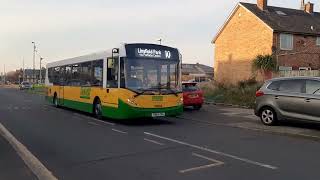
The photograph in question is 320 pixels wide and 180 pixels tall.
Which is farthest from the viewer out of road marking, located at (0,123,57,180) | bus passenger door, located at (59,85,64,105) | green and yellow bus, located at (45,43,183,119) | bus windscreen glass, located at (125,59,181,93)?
bus passenger door, located at (59,85,64,105)

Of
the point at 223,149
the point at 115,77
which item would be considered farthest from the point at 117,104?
the point at 223,149

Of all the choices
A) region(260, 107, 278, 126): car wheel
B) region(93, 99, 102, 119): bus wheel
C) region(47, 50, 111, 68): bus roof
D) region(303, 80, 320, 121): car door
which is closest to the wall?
region(47, 50, 111, 68): bus roof

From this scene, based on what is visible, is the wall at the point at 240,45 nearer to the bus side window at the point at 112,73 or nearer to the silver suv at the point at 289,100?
the bus side window at the point at 112,73

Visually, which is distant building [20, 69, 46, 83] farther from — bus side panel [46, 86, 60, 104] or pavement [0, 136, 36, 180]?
pavement [0, 136, 36, 180]

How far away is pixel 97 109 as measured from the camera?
18.8 m

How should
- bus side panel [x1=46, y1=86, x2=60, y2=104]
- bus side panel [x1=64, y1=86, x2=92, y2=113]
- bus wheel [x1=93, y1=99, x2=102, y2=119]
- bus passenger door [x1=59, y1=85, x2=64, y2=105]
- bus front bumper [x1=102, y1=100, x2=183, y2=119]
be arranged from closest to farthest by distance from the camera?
bus front bumper [x1=102, y1=100, x2=183, y2=119] < bus wheel [x1=93, y1=99, x2=102, y2=119] < bus side panel [x1=64, y1=86, x2=92, y2=113] < bus passenger door [x1=59, y1=85, x2=64, y2=105] < bus side panel [x1=46, y1=86, x2=60, y2=104]

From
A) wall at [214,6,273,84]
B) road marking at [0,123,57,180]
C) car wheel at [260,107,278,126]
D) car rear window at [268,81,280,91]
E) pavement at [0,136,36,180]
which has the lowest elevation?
pavement at [0,136,36,180]

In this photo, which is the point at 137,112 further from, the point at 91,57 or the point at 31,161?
the point at 31,161

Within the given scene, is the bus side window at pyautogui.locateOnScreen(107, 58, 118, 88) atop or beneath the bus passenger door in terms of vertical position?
atop

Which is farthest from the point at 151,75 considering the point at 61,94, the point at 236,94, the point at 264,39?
the point at 264,39

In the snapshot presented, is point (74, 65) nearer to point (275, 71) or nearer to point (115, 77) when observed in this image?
point (115, 77)

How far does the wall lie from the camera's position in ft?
141

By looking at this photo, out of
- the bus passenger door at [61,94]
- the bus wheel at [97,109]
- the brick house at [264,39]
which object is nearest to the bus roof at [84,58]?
the bus passenger door at [61,94]

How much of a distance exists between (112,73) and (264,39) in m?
28.3
